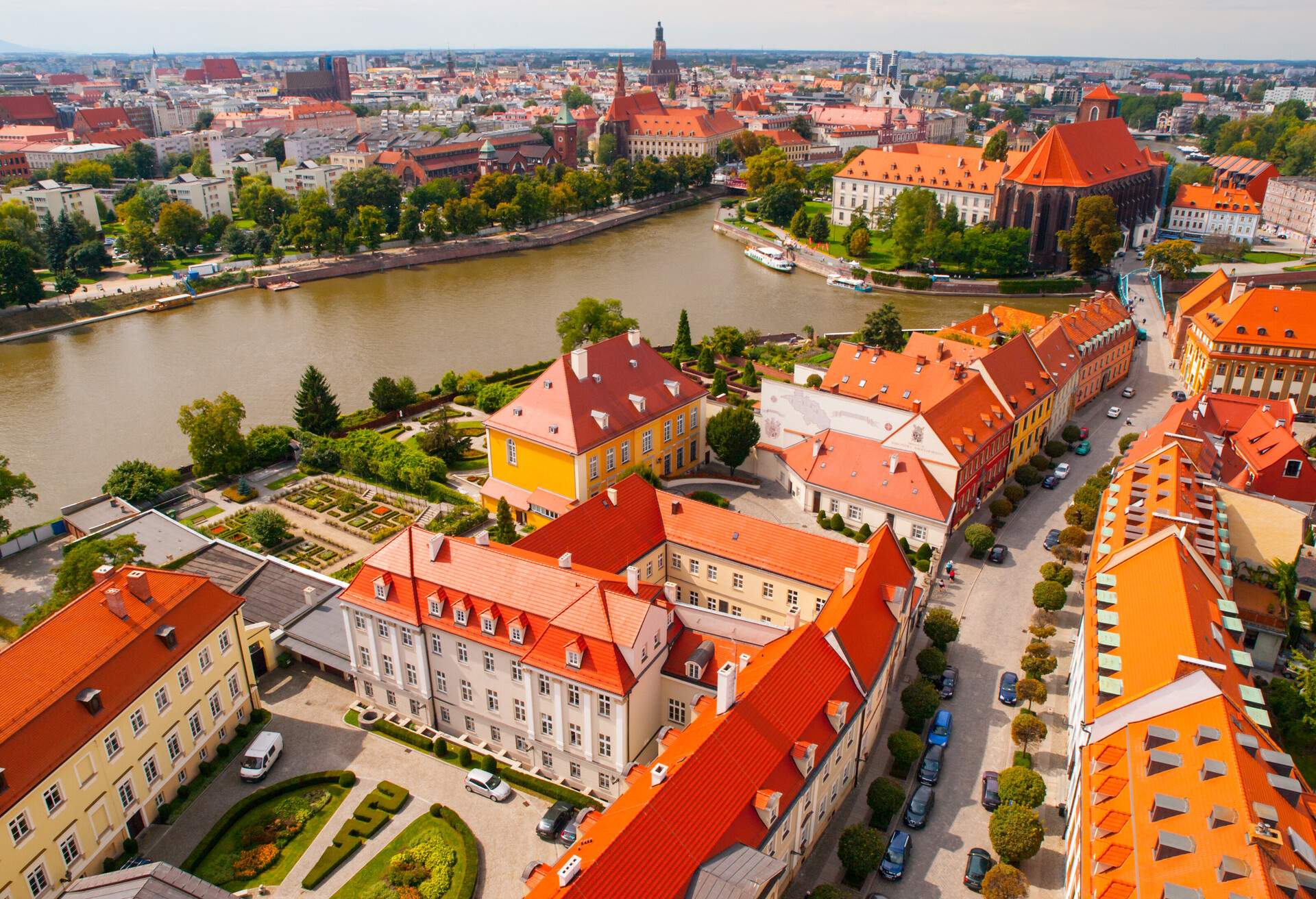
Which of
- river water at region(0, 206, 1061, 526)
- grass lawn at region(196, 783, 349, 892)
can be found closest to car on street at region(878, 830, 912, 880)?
grass lawn at region(196, 783, 349, 892)

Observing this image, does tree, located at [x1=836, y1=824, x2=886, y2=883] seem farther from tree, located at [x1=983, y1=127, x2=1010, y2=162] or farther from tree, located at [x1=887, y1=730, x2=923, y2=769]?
tree, located at [x1=983, y1=127, x2=1010, y2=162]

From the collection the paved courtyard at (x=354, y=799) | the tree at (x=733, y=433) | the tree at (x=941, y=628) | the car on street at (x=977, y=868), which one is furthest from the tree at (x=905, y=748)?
the tree at (x=733, y=433)

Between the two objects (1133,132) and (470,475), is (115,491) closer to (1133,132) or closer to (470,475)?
(470,475)

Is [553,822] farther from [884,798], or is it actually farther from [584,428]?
[584,428]

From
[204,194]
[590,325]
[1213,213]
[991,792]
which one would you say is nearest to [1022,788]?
[991,792]

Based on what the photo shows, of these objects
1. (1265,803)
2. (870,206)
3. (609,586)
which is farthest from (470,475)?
(870,206)

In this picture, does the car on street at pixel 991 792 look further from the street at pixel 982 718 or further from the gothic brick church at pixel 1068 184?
the gothic brick church at pixel 1068 184
